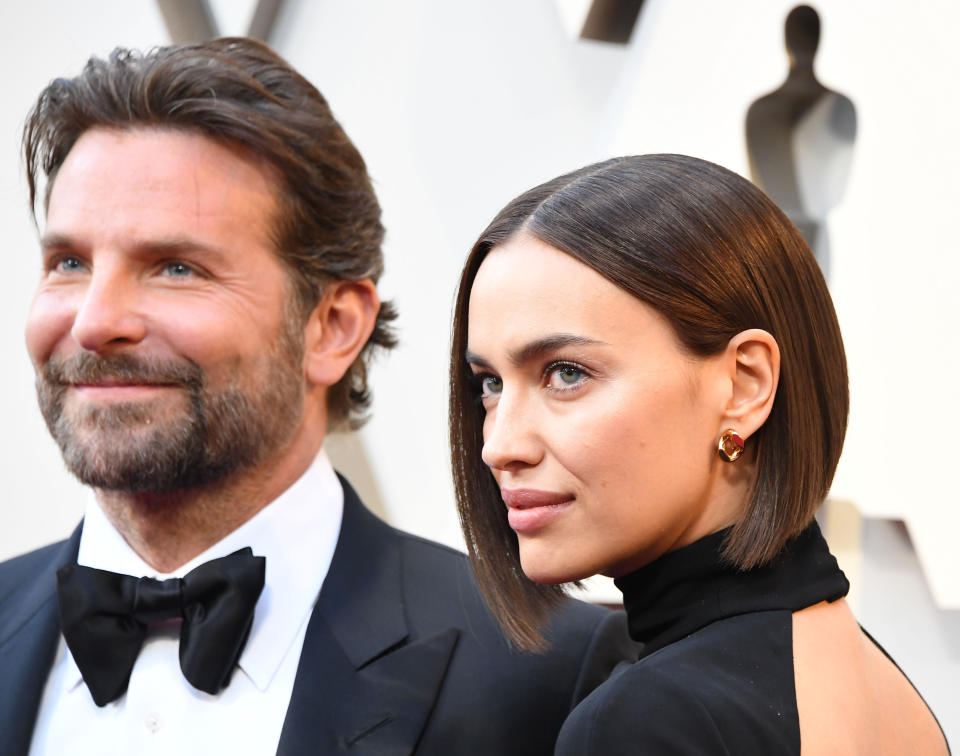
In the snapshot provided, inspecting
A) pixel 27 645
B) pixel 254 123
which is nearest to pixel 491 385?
pixel 254 123

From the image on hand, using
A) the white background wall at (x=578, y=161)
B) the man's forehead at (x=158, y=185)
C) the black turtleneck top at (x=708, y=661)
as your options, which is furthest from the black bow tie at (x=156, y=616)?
the white background wall at (x=578, y=161)

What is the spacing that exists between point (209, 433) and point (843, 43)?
1.03 m

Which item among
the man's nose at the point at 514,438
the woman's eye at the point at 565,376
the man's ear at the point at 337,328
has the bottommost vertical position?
the man's ear at the point at 337,328

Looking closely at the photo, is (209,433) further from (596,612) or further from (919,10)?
(919,10)

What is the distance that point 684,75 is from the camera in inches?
75.5

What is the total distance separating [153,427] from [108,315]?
146 millimetres

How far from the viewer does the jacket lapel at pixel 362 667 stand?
1.34 m

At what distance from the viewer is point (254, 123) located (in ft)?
5.12

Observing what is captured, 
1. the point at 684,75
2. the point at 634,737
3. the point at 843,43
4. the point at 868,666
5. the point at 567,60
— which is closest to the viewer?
the point at 634,737

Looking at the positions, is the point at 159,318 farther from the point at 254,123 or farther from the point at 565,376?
the point at 565,376

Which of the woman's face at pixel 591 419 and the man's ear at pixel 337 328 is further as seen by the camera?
the man's ear at pixel 337 328

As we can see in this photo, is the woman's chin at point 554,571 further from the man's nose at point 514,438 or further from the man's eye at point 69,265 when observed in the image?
the man's eye at point 69,265

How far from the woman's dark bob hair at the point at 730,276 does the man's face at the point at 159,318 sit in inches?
20.2

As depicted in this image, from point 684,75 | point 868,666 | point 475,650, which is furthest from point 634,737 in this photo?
point 684,75
